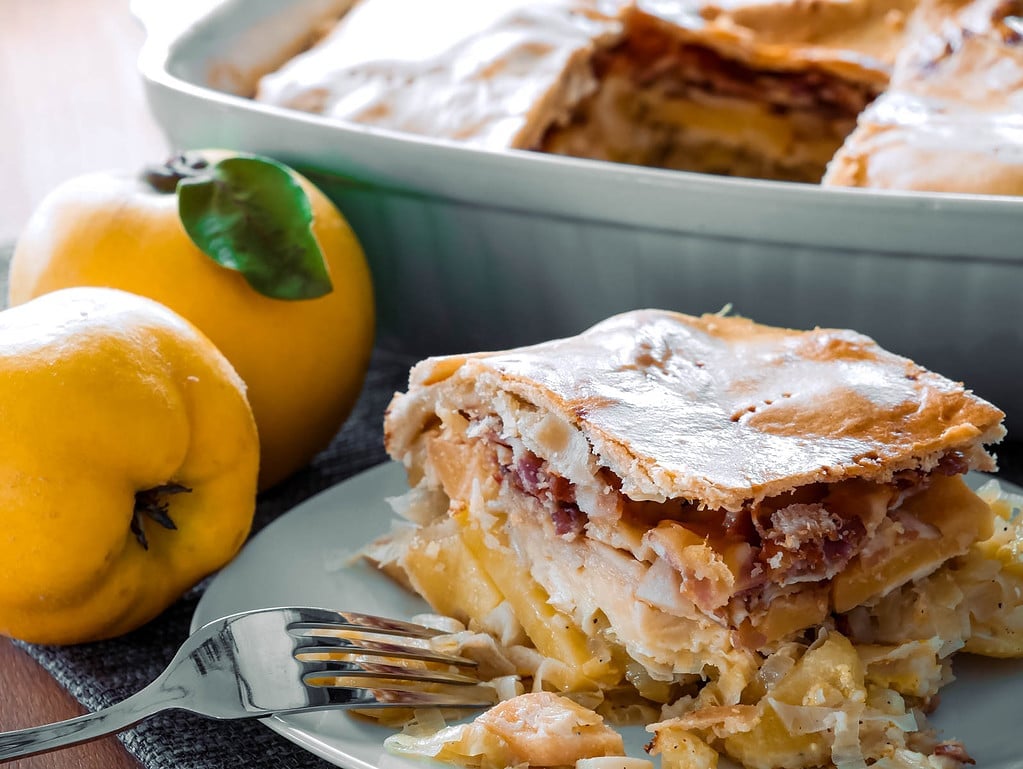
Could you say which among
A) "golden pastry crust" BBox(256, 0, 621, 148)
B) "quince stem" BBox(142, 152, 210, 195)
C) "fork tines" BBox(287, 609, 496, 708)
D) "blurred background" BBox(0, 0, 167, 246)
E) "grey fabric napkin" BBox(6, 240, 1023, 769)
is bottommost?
"blurred background" BBox(0, 0, 167, 246)

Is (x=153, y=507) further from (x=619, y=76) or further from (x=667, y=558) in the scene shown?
(x=619, y=76)

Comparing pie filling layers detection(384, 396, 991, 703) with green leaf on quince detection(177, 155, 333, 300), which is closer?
pie filling layers detection(384, 396, 991, 703)

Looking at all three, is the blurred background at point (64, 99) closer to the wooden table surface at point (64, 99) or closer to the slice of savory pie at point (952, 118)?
the wooden table surface at point (64, 99)

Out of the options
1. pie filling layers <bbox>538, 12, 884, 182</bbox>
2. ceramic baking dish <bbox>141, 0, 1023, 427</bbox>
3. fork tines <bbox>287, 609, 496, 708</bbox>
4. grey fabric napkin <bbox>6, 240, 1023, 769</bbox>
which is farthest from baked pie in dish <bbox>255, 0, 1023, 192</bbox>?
fork tines <bbox>287, 609, 496, 708</bbox>

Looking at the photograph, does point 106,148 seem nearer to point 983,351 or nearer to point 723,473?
point 983,351

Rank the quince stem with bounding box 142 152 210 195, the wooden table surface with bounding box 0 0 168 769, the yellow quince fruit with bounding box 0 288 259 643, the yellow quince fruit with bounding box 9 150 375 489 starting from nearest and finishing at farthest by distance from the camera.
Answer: the yellow quince fruit with bounding box 0 288 259 643
the yellow quince fruit with bounding box 9 150 375 489
the quince stem with bounding box 142 152 210 195
the wooden table surface with bounding box 0 0 168 769

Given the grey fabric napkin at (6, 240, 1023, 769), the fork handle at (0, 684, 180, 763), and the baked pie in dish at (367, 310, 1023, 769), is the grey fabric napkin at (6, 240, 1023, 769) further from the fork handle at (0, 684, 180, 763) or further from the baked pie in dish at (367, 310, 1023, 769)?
the baked pie in dish at (367, 310, 1023, 769)

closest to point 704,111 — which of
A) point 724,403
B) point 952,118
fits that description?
point 952,118
